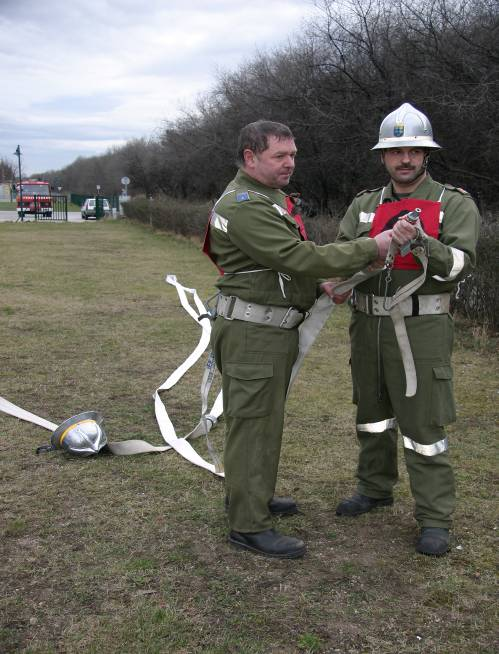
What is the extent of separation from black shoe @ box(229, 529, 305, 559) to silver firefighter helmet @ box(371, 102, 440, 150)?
1.92 m

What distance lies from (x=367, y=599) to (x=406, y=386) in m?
0.98

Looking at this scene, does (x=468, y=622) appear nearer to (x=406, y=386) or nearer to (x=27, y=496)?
(x=406, y=386)

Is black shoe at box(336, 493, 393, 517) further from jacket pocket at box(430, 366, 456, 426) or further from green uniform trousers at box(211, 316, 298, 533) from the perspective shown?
jacket pocket at box(430, 366, 456, 426)

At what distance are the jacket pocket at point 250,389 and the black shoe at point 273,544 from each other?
0.60 metres

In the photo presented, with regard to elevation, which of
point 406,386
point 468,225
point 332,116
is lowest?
point 406,386

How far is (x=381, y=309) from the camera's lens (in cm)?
341

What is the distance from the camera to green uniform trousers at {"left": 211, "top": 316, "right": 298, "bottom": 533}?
327cm

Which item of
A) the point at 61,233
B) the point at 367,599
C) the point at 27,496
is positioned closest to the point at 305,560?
the point at 367,599

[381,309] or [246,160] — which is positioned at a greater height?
[246,160]

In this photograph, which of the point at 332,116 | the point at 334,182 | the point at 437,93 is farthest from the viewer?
the point at 334,182

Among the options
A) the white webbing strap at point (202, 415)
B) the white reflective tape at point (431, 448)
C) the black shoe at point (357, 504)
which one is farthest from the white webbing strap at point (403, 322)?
the black shoe at point (357, 504)

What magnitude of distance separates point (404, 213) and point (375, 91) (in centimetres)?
1737

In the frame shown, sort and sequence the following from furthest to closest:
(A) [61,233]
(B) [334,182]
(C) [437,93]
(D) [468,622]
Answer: (A) [61,233]
(B) [334,182]
(C) [437,93]
(D) [468,622]

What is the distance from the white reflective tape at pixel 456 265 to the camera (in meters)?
3.13
